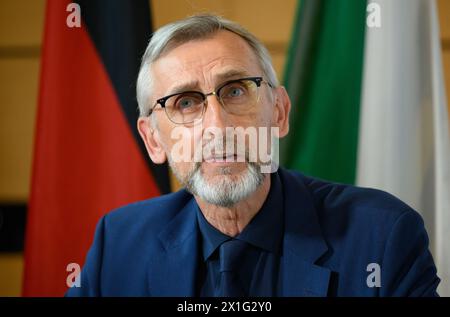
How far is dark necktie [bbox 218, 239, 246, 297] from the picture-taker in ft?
3.93

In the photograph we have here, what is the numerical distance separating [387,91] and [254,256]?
2.14 ft

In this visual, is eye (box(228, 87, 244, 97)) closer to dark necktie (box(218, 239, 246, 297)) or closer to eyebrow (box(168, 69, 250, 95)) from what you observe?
eyebrow (box(168, 69, 250, 95))

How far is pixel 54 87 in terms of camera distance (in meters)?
1.57

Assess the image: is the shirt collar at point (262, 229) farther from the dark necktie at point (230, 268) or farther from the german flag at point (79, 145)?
the german flag at point (79, 145)

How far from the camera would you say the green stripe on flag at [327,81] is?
A: 1.52 meters

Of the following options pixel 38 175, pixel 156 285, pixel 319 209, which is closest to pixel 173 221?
pixel 156 285

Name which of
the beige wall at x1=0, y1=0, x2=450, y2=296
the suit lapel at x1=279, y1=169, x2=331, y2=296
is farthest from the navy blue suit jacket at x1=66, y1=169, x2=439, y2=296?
the beige wall at x1=0, y1=0, x2=450, y2=296

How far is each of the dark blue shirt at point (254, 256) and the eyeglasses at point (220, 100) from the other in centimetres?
29

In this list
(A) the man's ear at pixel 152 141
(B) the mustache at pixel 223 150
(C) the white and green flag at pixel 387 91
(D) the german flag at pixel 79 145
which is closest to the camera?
(B) the mustache at pixel 223 150

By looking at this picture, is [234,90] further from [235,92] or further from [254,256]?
[254,256]

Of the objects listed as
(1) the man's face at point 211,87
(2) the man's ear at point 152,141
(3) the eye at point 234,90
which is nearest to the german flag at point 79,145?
(2) the man's ear at point 152,141

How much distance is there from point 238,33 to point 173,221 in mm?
532

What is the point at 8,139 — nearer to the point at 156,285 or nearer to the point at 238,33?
the point at 156,285
